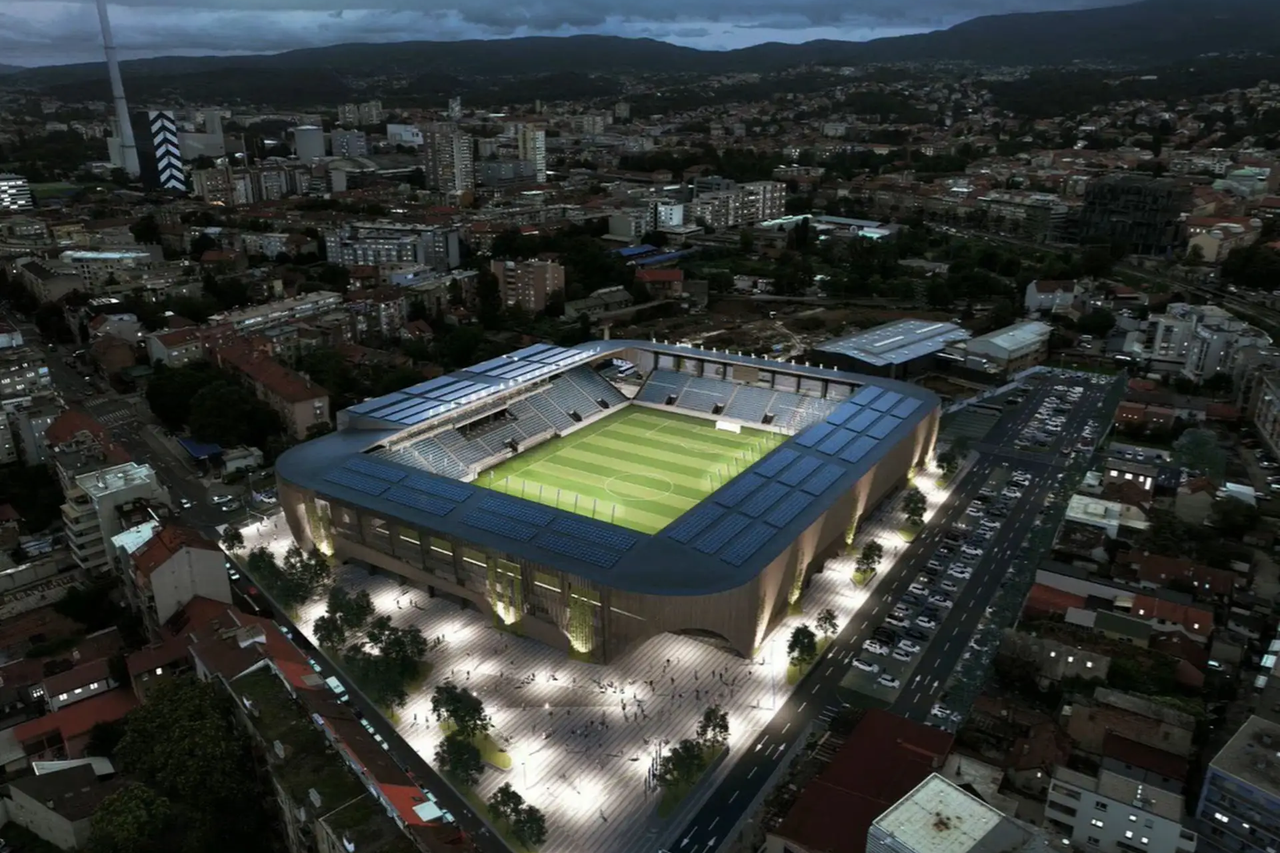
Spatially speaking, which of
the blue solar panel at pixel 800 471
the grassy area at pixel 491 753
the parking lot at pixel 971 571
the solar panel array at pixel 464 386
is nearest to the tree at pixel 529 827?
the grassy area at pixel 491 753

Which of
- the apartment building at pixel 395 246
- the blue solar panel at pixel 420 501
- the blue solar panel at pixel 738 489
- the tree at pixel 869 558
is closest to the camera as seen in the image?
the blue solar panel at pixel 420 501

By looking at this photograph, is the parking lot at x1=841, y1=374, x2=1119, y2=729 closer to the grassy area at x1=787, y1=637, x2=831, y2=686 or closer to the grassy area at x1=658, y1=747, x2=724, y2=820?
the grassy area at x1=787, y1=637, x2=831, y2=686

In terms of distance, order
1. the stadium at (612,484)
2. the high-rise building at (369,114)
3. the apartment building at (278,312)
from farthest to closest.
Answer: the high-rise building at (369,114) < the apartment building at (278,312) < the stadium at (612,484)

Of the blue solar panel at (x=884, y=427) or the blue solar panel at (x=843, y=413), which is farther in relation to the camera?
the blue solar panel at (x=843, y=413)

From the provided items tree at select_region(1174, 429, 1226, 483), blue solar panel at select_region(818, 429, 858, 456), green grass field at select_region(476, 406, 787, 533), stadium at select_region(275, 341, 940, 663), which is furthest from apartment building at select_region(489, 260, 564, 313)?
tree at select_region(1174, 429, 1226, 483)

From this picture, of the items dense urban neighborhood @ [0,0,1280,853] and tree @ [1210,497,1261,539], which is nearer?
dense urban neighborhood @ [0,0,1280,853]

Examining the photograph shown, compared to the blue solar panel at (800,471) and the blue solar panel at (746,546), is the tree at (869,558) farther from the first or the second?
the blue solar panel at (746,546)

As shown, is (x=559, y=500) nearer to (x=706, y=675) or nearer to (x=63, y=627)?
(x=706, y=675)

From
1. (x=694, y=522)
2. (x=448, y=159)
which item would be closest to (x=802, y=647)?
(x=694, y=522)
